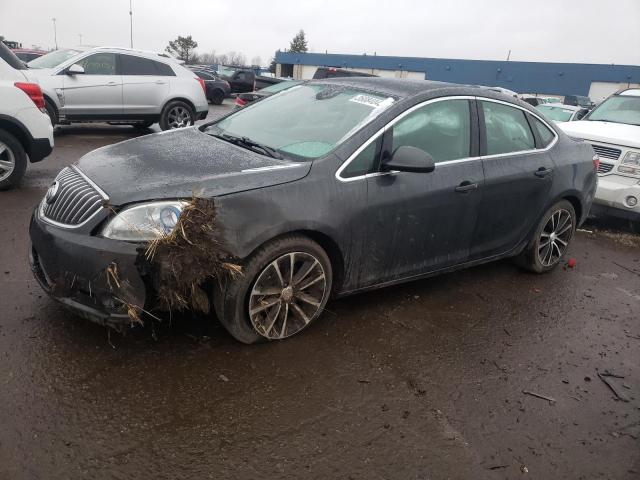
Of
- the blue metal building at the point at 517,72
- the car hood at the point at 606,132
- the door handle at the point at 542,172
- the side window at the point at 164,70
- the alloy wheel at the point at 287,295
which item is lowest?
the alloy wheel at the point at 287,295

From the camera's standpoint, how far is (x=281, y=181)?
315 cm

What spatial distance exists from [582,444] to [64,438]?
2663mm

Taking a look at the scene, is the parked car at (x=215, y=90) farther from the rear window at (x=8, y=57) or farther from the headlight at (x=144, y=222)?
the headlight at (x=144, y=222)

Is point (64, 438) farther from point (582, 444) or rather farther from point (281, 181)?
point (582, 444)

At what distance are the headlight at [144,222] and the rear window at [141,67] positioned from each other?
345 inches

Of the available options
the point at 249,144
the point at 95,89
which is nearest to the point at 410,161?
the point at 249,144

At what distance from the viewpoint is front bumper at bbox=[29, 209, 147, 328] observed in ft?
9.05

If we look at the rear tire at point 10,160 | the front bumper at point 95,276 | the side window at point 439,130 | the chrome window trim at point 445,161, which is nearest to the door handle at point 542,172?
the chrome window trim at point 445,161

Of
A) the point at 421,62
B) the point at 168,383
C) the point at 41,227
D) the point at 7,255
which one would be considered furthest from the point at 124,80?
the point at 421,62

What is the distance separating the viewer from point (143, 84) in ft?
34.9

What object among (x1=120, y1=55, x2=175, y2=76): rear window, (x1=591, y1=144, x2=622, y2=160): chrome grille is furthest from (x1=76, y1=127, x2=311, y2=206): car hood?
(x1=120, y1=55, x2=175, y2=76): rear window

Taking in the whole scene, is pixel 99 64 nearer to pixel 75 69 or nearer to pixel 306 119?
pixel 75 69

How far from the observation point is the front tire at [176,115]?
36.3 ft

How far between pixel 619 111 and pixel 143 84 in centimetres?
881
